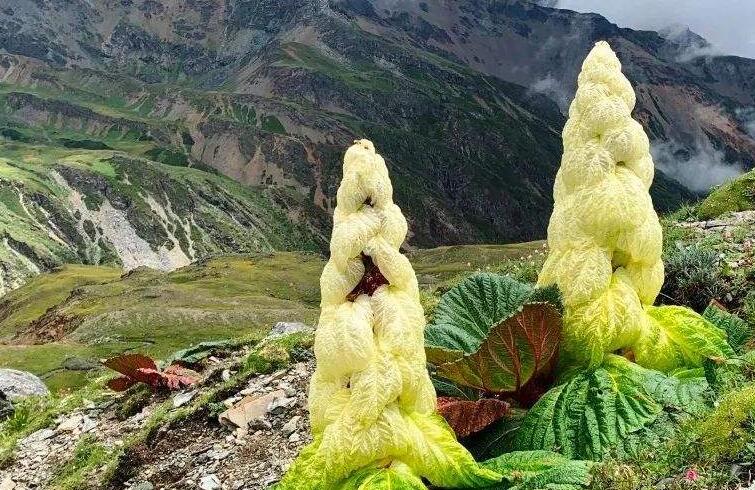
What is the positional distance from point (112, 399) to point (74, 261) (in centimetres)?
20204

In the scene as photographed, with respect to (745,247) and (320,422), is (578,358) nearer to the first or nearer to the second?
(320,422)

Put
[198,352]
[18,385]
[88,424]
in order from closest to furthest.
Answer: [88,424]
[198,352]
[18,385]

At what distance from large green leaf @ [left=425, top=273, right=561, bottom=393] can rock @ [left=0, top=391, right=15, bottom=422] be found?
56.7ft

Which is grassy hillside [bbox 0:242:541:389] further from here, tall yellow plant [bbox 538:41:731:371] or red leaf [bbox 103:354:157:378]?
tall yellow plant [bbox 538:41:731:371]

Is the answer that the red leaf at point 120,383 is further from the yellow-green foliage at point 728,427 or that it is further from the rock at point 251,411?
the yellow-green foliage at point 728,427

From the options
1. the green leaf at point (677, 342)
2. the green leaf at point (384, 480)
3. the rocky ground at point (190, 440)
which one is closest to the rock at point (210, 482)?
the rocky ground at point (190, 440)

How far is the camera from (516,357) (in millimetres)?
4316

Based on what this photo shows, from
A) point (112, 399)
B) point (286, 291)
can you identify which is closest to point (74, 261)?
point (286, 291)

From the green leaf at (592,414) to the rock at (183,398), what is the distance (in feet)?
25.7

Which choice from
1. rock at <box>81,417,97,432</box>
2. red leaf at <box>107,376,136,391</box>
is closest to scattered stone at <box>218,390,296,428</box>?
rock at <box>81,417,97,432</box>

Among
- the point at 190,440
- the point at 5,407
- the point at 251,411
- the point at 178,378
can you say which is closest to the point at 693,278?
the point at 251,411

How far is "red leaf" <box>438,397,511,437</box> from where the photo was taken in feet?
14.2

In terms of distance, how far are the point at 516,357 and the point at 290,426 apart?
4.68 meters

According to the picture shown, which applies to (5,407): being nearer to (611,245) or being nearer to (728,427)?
→ (611,245)
